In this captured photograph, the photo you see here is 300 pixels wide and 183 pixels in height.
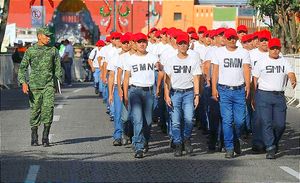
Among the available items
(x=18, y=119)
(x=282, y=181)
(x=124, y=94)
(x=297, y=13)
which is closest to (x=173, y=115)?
(x=124, y=94)

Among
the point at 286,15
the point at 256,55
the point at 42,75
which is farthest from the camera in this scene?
the point at 286,15

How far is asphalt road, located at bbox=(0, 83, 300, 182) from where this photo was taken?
11.3m

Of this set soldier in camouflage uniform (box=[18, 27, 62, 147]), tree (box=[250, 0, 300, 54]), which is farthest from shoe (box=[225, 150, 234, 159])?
tree (box=[250, 0, 300, 54])

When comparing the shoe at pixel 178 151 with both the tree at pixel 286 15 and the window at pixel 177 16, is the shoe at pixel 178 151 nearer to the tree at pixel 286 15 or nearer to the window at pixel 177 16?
the tree at pixel 286 15

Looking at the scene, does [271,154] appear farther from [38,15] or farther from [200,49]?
[38,15]

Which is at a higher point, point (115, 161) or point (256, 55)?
point (256, 55)

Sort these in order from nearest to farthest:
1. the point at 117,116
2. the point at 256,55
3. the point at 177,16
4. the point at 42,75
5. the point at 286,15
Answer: the point at 42,75, the point at 256,55, the point at 117,116, the point at 286,15, the point at 177,16

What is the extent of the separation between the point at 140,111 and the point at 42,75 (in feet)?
6.69

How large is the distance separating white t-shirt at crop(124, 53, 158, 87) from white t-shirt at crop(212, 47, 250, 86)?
1.00m

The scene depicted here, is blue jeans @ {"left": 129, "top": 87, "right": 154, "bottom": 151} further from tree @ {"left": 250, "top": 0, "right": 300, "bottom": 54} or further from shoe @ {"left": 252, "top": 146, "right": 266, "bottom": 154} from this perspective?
tree @ {"left": 250, "top": 0, "right": 300, "bottom": 54}

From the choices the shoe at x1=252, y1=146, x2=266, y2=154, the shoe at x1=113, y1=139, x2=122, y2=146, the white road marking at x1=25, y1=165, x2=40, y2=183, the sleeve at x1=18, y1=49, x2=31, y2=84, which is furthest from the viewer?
the shoe at x1=113, y1=139, x2=122, y2=146

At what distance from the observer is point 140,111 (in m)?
13.6

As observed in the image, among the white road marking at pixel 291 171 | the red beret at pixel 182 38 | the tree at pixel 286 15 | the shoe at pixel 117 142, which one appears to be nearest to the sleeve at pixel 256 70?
the red beret at pixel 182 38

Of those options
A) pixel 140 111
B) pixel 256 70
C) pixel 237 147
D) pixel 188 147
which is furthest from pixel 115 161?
pixel 256 70
